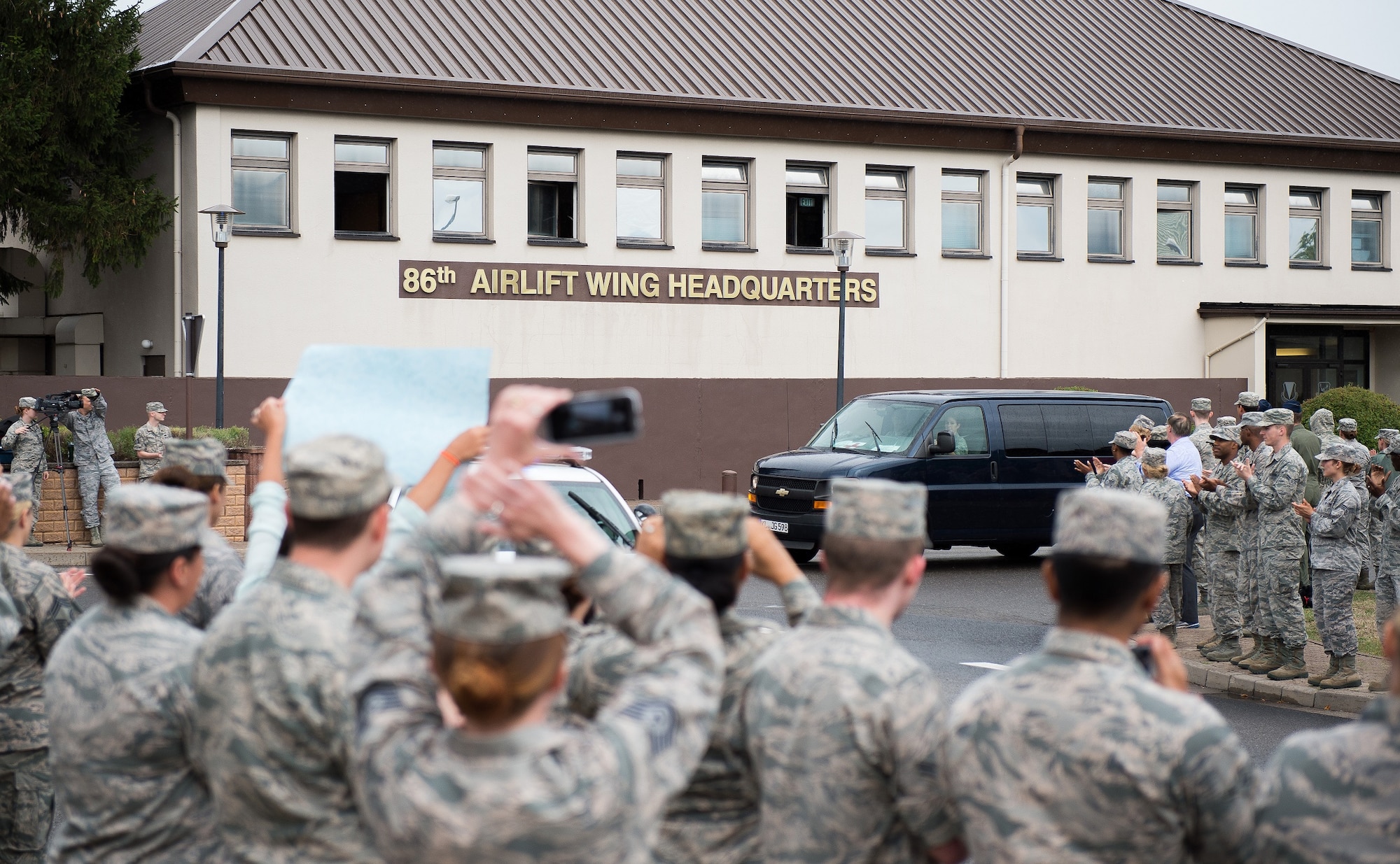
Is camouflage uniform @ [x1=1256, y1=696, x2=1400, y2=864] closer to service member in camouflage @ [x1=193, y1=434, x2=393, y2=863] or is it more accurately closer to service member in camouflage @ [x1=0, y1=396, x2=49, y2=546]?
service member in camouflage @ [x1=193, y1=434, x2=393, y2=863]

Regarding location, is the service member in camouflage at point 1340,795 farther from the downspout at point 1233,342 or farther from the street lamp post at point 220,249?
the downspout at point 1233,342

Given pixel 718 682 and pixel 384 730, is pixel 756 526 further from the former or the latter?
pixel 384 730

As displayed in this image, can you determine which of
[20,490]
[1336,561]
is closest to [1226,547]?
[1336,561]

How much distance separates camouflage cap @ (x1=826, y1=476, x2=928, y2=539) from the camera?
10.6 ft

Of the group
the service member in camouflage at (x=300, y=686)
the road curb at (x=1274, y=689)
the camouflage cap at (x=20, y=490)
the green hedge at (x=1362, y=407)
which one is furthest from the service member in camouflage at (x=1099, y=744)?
the green hedge at (x=1362, y=407)

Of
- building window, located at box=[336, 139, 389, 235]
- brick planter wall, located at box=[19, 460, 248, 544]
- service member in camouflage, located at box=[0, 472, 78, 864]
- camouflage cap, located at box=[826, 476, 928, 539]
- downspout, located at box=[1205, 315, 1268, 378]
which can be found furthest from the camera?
downspout, located at box=[1205, 315, 1268, 378]

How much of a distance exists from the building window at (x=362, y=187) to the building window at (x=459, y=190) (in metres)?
0.85

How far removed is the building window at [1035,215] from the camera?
30.7 m

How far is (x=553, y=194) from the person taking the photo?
27.4m

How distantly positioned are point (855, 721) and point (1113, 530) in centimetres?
64

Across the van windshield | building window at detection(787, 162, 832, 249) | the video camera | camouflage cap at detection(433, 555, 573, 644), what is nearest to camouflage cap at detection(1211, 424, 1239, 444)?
the van windshield

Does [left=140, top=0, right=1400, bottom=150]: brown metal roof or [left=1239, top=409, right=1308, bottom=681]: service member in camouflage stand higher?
[left=140, top=0, right=1400, bottom=150]: brown metal roof

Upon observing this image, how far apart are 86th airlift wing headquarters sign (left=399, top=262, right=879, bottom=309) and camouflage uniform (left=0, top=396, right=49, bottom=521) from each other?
26.5 feet

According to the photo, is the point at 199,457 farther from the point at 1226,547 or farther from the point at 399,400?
the point at 1226,547
